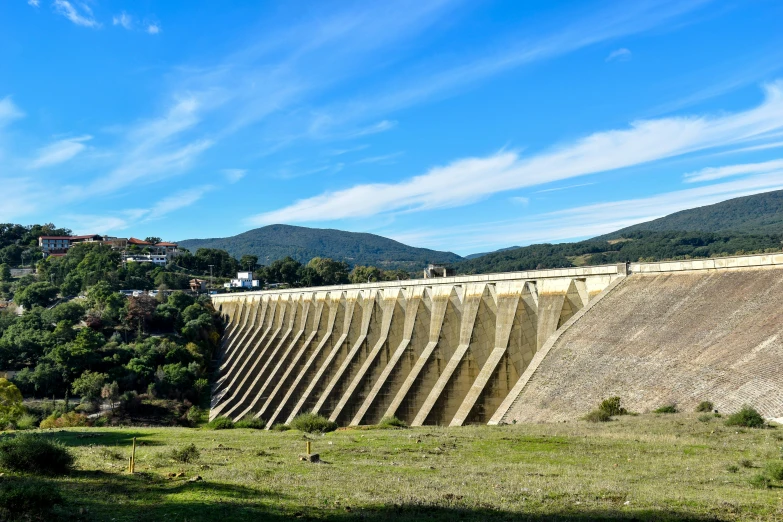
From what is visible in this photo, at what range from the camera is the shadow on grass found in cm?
1030

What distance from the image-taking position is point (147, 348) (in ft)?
229

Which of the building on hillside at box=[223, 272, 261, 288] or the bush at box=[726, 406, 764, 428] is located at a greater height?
the building on hillside at box=[223, 272, 261, 288]

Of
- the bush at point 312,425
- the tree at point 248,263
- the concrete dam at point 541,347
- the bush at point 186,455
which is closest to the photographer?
the bush at point 186,455

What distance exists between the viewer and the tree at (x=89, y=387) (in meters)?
56.0

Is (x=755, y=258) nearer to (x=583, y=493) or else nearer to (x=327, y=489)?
(x=583, y=493)

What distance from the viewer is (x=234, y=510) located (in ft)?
35.9

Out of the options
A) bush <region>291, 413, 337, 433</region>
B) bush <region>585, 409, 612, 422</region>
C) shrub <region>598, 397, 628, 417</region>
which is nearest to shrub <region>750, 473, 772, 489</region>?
bush <region>585, 409, 612, 422</region>

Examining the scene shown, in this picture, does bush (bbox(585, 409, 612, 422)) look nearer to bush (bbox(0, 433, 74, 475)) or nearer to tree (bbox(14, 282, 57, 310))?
bush (bbox(0, 433, 74, 475))

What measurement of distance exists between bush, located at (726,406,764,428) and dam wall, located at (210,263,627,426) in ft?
45.4

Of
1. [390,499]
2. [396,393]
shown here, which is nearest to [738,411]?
[390,499]

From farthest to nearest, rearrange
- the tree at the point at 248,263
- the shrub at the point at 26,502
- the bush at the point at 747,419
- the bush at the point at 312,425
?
the tree at the point at 248,263, the bush at the point at 312,425, the bush at the point at 747,419, the shrub at the point at 26,502

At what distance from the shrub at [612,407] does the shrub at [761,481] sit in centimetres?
1009

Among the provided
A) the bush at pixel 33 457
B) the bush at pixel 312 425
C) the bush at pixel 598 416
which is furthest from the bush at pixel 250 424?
the bush at pixel 33 457

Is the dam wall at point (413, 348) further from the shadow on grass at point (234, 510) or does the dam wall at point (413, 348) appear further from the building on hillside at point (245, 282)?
the building on hillside at point (245, 282)
